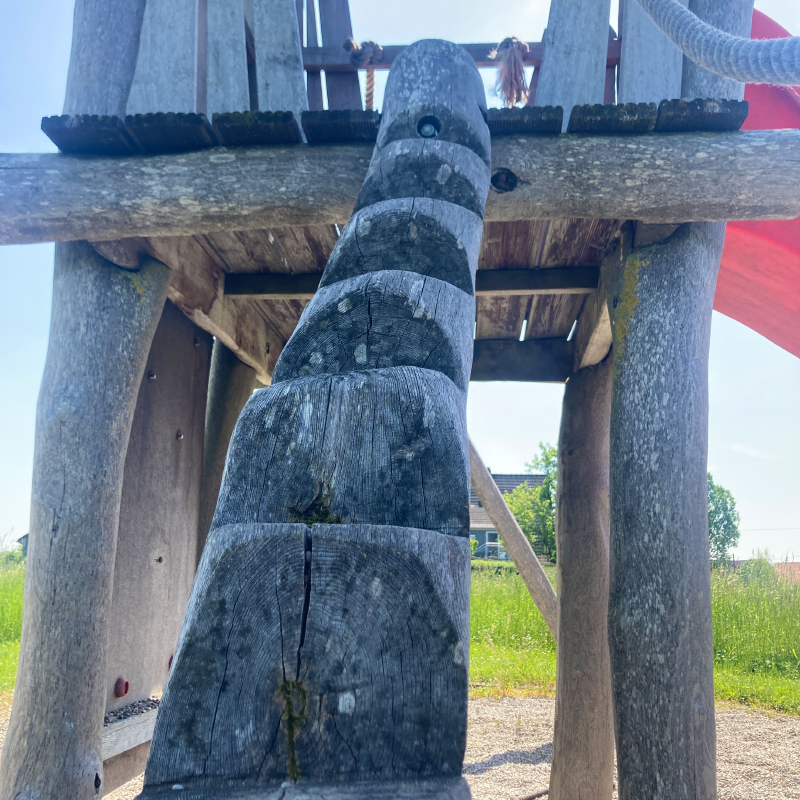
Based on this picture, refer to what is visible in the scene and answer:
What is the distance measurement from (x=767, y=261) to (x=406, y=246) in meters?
4.41

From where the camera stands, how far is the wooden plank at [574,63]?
2766 millimetres

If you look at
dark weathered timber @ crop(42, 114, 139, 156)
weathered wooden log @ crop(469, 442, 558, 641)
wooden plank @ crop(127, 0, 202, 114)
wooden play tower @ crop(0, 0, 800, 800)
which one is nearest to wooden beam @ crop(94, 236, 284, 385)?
wooden play tower @ crop(0, 0, 800, 800)

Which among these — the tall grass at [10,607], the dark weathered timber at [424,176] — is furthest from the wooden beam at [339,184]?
the tall grass at [10,607]

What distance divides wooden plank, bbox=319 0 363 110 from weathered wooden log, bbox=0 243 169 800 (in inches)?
80.0

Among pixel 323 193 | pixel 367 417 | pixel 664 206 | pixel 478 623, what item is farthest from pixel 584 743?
pixel 478 623

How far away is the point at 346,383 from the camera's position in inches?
37.4

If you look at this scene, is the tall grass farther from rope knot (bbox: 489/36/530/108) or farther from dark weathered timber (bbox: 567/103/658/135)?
dark weathered timber (bbox: 567/103/658/135)

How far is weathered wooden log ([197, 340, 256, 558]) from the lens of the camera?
13.4ft

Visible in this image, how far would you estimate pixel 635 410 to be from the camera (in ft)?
7.88

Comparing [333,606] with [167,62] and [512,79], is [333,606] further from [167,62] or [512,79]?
[512,79]

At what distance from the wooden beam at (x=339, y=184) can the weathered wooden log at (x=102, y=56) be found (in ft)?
1.38

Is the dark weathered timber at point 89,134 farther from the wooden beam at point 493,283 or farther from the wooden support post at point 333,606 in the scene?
the wooden support post at point 333,606

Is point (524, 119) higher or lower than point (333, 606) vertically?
higher

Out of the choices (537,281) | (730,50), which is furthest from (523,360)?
(730,50)
